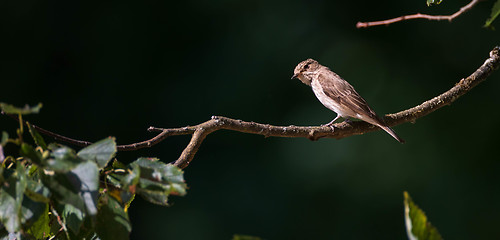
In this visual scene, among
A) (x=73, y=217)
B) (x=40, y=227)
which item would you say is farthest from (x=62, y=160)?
(x=40, y=227)

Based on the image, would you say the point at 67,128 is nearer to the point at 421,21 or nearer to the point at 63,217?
the point at 421,21

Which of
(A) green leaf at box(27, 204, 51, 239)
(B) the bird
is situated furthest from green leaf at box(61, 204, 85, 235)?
(B) the bird

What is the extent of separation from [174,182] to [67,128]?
571cm

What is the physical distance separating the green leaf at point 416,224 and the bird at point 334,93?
2.75 m

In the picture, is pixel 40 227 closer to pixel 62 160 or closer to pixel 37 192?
pixel 37 192

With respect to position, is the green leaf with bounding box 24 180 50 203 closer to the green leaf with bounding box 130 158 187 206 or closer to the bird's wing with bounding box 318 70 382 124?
the green leaf with bounding box 130 158 187 206

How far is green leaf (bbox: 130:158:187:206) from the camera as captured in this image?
4.34ft

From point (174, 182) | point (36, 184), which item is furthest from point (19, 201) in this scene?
point (174, 182)

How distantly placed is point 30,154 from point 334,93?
3.16 meters

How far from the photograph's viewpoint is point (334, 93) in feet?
13.7

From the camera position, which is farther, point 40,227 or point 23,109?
point 40,227

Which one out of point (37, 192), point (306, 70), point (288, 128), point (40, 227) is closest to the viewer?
point (37, 192)

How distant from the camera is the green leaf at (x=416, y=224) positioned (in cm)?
90

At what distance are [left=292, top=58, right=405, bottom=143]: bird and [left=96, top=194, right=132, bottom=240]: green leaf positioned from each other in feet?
8.07
